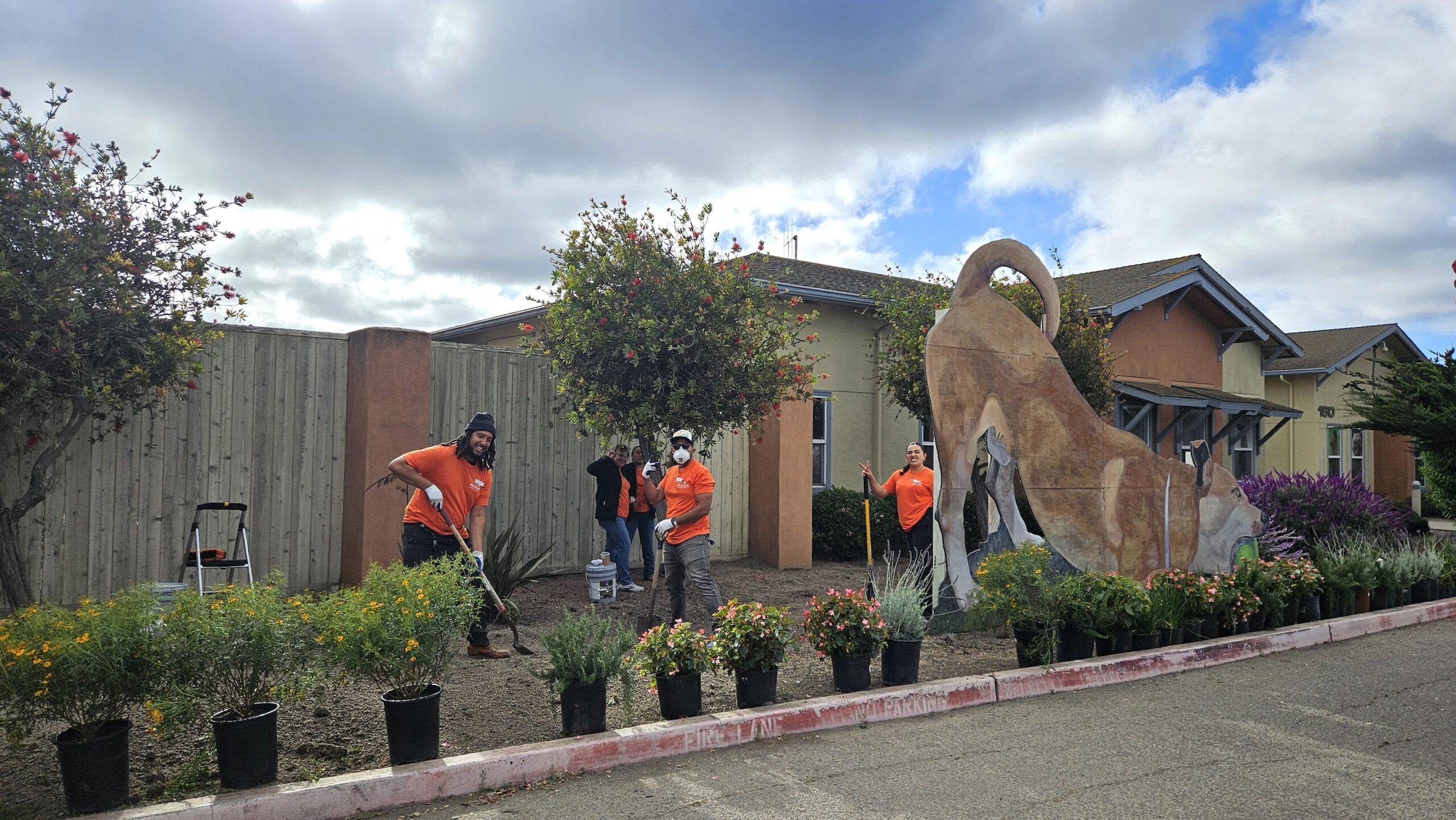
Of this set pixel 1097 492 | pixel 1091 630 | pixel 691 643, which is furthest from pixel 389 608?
pixel 1097 492

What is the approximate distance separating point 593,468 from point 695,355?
6.45ft

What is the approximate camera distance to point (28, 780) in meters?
4.58

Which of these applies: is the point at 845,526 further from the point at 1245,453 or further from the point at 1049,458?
the point at 1245,453

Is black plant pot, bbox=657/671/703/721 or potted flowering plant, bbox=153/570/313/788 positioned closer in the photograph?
potted flowering plant, bbox=153/570/313/788

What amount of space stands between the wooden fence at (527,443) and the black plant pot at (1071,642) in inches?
215

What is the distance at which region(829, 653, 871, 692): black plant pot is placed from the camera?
6.35m

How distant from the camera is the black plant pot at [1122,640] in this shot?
7574 millimetres

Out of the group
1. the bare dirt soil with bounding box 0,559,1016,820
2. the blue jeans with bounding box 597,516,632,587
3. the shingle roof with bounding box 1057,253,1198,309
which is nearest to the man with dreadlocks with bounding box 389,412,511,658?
the bare dirt soil with bounding box 0,559,1016,820

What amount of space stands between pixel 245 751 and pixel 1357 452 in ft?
100.0

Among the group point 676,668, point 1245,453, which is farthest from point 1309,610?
point 1245,453

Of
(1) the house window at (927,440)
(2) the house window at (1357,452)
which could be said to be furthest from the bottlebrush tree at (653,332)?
(2) the house window at (1357,452)

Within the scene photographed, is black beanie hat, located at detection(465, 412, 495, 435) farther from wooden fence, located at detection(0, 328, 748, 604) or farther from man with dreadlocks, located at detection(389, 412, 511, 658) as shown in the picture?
wooden fence, located at detection(0, 328, 748, 604)

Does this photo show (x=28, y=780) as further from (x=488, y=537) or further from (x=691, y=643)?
(x=488, y=537)

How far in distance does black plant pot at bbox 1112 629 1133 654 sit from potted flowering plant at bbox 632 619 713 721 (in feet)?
11.9
